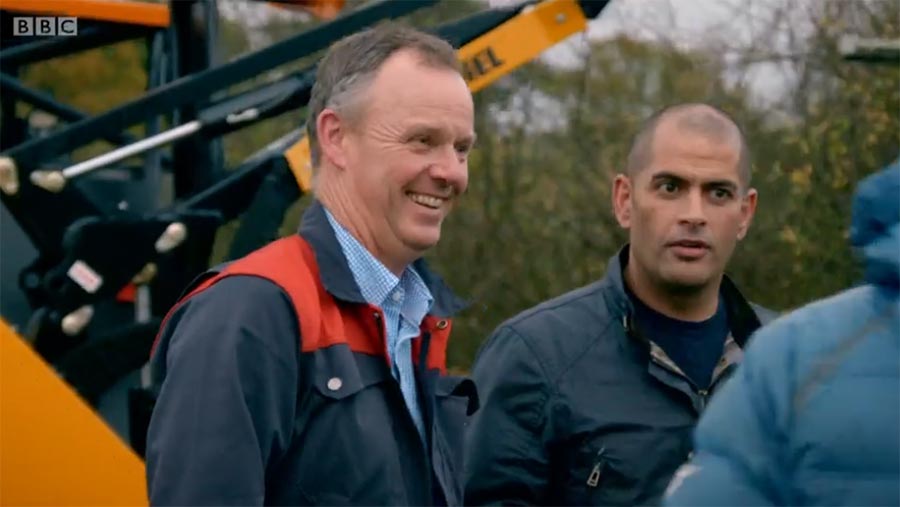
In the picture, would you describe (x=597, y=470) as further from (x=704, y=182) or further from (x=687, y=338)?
(x=704, y=182)

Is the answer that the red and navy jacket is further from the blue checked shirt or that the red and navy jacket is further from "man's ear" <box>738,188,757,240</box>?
"man's ear" <box>738,188,757,240</box>

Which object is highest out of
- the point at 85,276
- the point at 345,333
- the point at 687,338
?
the point at 345,333

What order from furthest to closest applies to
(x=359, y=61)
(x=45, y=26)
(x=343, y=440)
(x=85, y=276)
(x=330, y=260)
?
(x=45, y=26)
(x=85, y=276)
(x=359, y=61)
(x=330, y=260)
(x=343, y=440)

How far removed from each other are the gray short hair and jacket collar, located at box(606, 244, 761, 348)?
82cm

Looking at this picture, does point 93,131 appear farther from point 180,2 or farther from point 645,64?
point 645,64

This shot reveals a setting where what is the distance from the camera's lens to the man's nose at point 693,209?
10.6 feet

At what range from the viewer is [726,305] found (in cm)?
338

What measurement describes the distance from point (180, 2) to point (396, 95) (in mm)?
3973

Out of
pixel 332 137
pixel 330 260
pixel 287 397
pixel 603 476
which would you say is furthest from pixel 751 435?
pixel 603 476

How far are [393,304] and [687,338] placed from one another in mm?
932

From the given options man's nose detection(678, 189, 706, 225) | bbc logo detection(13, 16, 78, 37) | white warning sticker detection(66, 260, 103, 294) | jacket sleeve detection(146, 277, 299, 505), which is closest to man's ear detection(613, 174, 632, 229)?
man's nose detection(678, 189, 706, 225)

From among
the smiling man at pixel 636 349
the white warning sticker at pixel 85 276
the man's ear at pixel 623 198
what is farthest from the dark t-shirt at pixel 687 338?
the white warning sticker at pixel 85 276

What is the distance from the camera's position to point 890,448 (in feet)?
5.12

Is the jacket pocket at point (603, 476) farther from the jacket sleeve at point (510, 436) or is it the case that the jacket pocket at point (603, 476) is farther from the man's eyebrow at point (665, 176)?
the man's eyebrow at point (665, 176)
